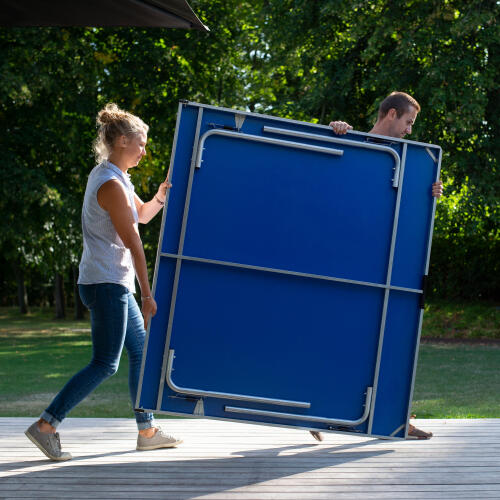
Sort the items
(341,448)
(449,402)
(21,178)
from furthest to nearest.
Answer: (21,178) → (449,402) → (341,448)

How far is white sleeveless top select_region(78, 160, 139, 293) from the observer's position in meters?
3.74

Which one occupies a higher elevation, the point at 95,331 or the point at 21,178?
the point at 21,178

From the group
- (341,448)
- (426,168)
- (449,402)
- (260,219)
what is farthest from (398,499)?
(449,402)

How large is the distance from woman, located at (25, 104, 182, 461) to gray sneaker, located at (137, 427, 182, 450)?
0.35 meters

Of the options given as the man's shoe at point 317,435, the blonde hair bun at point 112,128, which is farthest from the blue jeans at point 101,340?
the man's shoe at point 317,435

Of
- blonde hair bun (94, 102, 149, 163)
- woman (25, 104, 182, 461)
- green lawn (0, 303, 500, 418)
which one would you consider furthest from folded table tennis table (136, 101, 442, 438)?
green lawn (0, 303, 500, 418)

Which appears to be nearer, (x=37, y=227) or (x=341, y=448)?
(x=341, y=448)

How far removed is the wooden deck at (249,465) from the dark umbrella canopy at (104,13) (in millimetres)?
2196

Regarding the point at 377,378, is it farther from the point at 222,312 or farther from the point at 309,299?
the point at 222,312

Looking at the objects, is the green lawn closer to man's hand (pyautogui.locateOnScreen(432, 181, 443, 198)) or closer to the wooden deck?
the wooden deck

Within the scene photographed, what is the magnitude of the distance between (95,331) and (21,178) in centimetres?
1286

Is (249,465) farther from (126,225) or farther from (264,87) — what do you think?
(264,87)

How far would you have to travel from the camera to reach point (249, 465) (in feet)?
12.4

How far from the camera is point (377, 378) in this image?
12.7 feet
